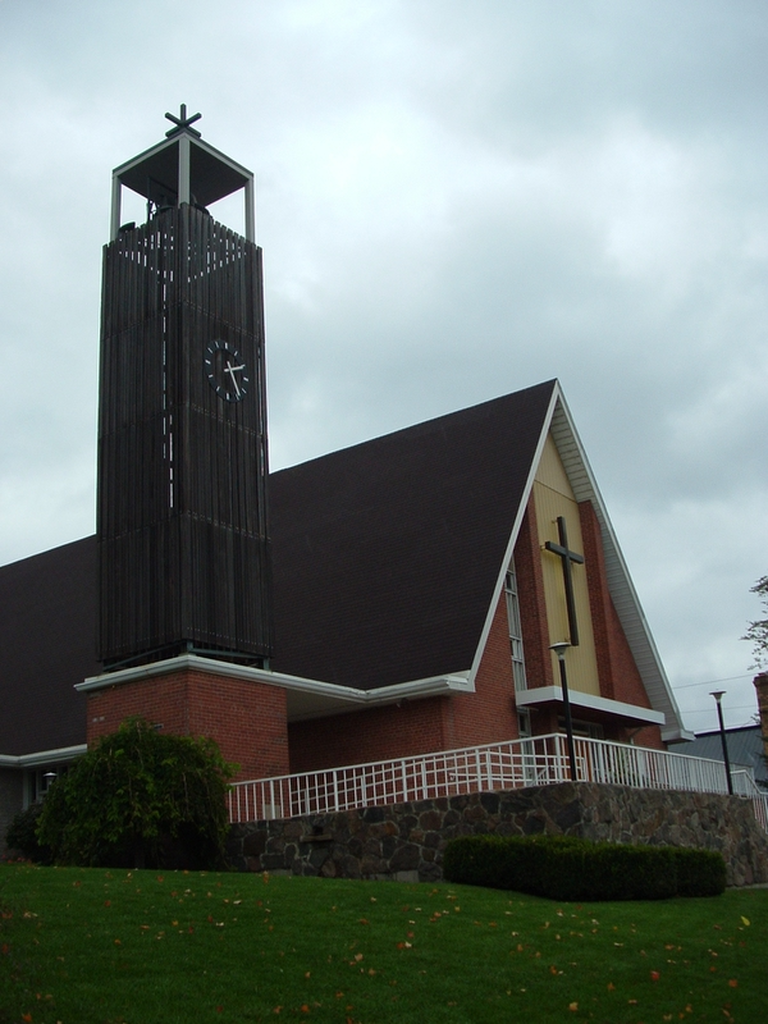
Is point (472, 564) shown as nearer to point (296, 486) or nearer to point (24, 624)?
point (296, 486)

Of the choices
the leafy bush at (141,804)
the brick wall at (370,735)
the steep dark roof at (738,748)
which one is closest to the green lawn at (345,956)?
the leafy bush at (141,804)

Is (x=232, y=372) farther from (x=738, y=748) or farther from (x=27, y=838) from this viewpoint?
(x=738, y=748)

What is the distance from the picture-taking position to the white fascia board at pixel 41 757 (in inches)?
923

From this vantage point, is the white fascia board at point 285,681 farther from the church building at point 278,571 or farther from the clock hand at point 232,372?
the clock hand at point 232,372

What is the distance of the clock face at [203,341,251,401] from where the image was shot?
71.3ft

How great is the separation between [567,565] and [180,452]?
30.8 ft

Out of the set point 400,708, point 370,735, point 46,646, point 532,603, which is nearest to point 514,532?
point 532,603

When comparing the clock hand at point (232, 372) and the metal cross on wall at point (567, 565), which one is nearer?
the clock hand at point (232, 372)

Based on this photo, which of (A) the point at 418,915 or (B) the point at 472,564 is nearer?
(A) the point at 418,915

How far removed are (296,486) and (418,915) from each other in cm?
1867

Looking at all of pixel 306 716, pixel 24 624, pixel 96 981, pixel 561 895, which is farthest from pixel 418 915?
pixel 24 624

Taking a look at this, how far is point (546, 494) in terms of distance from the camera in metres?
26.5

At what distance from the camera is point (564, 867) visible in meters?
14.6

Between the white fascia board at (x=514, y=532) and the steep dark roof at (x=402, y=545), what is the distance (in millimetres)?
99
